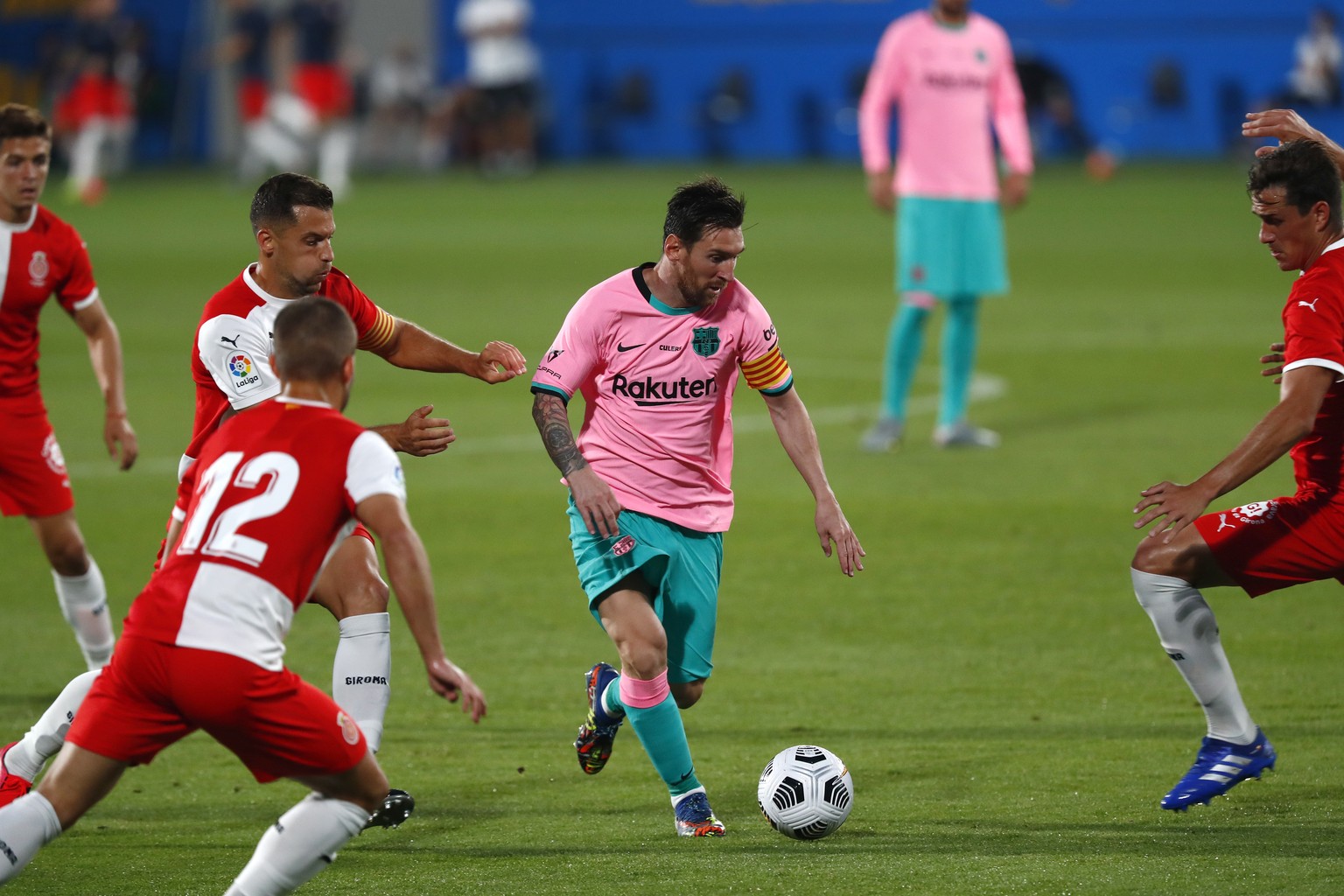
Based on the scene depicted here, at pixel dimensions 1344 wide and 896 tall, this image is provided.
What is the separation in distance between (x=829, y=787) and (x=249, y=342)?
2.20 meters

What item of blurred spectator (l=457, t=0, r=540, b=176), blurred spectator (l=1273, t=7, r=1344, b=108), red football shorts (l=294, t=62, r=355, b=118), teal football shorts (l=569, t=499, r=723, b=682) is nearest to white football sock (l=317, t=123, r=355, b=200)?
red football shorts (l=294, t=62, r=355, b=118)

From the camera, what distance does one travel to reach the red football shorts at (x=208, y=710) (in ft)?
13.4

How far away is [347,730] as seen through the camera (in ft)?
13.7

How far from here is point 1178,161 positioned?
35.3m

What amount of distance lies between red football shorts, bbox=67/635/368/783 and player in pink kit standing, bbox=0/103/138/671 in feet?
8.85

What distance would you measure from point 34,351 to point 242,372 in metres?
1.89

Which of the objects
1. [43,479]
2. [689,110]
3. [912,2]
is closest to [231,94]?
[689,110]

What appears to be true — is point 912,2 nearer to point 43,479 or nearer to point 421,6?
point 421,6

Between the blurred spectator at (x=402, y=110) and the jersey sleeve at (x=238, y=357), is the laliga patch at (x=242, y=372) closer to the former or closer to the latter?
the jersey sleeve at (x=238, y=357)

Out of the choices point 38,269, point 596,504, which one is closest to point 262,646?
point 596,504

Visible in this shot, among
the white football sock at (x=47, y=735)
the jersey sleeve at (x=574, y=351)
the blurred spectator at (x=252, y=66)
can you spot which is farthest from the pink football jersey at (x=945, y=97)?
the blurred spectator at (x=252, y=66)

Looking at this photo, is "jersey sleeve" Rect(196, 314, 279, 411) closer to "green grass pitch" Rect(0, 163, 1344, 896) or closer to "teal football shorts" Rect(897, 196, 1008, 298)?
"green grass pitch" Rect(0, 163, 1344, 896)

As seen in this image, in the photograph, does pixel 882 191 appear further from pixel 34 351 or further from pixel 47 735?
pixel 47 735

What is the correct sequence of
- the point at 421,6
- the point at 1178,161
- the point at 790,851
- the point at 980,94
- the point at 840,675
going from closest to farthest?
the point at 790,851 < the point at 840,675 < the point at 980,94 < the point at 1178,161 < the point at 421,6
